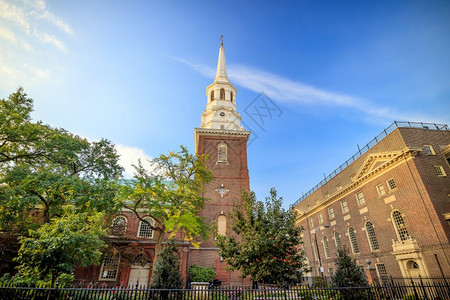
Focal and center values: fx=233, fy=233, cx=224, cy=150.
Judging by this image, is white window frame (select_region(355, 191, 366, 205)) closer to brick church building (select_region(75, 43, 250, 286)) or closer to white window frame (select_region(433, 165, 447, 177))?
white window frame (select_region(433, 165, 447, 177))

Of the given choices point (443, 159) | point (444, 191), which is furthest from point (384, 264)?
point (443, 159)

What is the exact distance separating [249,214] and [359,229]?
2048cm

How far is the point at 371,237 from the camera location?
2692 cm

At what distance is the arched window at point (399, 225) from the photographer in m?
22.5

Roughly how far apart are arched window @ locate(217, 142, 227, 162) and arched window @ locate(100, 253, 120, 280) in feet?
54.8

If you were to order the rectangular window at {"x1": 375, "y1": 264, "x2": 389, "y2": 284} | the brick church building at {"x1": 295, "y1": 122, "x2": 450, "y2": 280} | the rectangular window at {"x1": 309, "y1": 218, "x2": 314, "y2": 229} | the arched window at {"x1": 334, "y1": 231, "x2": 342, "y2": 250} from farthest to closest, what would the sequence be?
the rectangular window at {"x1": 309, "y1": 218, "x2": 314, "y2": 229} < the arched window at {"x1": 334, "y1": 231, "x2": 342, "y2": 250} < the rectangular window at {"x1": 375, "y1": 264, "x2": 389, "y2": 284} < the brick church building at {"x1": 295, "y1": 122, "x2": 450, "y2": 280}

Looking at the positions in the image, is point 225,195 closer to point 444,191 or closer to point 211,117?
point 211,117

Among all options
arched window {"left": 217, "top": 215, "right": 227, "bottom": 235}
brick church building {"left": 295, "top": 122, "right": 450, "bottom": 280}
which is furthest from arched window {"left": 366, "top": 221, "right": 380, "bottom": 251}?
arched window {"left": 217, "top": 215, "right": 227, "bottom": 235}

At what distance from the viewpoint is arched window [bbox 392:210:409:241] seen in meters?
22.5

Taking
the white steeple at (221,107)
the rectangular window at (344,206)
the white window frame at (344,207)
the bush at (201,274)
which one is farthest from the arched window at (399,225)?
the white steeple at (221,107)

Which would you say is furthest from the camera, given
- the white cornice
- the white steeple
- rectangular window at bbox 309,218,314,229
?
rectangular window at bbox 309,218,314,229

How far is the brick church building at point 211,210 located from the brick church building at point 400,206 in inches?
520

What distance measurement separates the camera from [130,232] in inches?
1114

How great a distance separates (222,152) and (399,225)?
21448 millimetres
